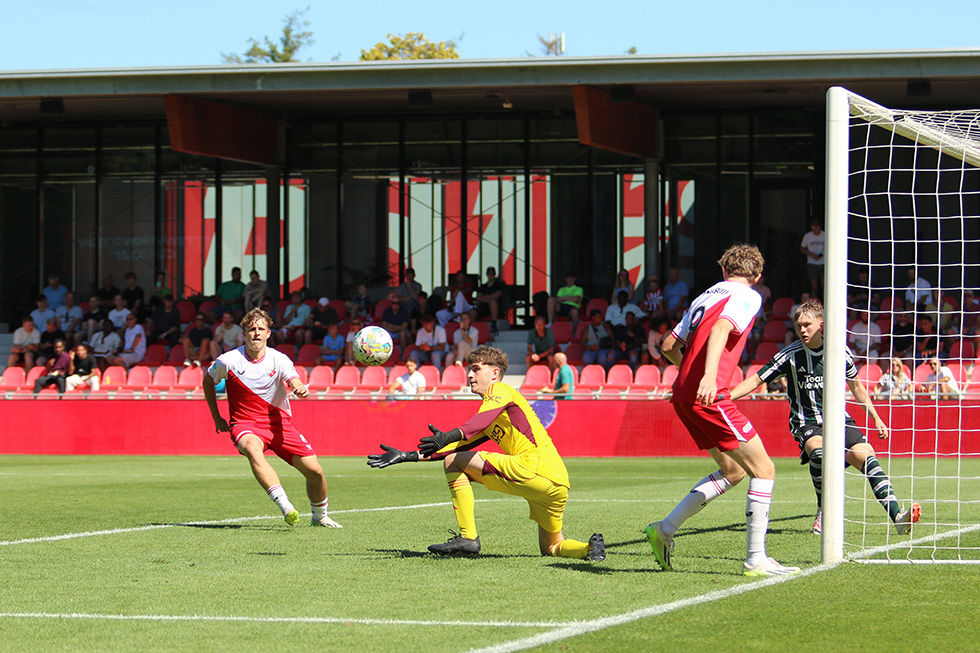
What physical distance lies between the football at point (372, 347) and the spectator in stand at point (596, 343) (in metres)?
9.10

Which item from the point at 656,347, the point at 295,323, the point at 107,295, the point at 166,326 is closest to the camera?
the point at 656,347

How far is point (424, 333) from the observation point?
75.6 feet

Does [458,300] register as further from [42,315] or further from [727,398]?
[727,398]

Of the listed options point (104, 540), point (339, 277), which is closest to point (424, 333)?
point (339, 277)

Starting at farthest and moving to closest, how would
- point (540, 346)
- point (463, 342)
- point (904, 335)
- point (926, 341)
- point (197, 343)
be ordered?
point (197, 343), point (463, 342), point (540, 346), point (926, 341), point (904, 335)

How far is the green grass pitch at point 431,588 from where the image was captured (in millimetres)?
5020

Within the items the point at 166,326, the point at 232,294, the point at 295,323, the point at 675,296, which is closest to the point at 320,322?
the point at 295,323

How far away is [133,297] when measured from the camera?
92.1 ft

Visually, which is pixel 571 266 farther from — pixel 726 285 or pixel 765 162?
pixel 726 285

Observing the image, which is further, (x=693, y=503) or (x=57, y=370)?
(x=57, y=370)

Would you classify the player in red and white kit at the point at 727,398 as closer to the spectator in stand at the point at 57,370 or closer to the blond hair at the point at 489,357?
the blond hair at the point at 489,357

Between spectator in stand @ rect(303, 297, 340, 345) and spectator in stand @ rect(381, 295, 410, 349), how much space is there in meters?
1.24

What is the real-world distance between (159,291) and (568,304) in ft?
34.6

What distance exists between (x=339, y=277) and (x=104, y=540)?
20.9m
